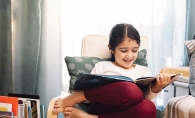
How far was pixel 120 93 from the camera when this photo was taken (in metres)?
0.87

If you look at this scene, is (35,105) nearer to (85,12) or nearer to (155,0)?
(85,12)

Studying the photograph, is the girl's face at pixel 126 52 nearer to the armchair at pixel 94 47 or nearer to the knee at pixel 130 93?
the armchair at pixel 94 47

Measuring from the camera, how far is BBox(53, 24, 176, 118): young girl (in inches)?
34.4

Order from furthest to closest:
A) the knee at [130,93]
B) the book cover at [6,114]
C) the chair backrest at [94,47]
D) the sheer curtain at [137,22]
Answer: the sheer curtain at [137,22], the chair backrest at [94,47], the book cover at [6,114], the knee at [130,93]

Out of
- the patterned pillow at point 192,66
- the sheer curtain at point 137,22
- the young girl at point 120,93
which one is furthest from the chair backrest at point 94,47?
the patterned pillow at point 192,66

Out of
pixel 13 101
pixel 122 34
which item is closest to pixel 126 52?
pixel 122 34

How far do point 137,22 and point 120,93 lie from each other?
1.06 meters

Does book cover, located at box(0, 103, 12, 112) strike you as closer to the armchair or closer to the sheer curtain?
the armchair

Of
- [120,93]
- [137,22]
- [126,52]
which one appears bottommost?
[120,93]

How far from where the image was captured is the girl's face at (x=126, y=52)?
3.77 feet

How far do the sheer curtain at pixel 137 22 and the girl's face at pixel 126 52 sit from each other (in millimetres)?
590

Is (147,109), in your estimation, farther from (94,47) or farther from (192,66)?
(94,47)

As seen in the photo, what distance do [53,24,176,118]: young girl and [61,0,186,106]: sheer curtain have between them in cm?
55

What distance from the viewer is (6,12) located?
1.61m
